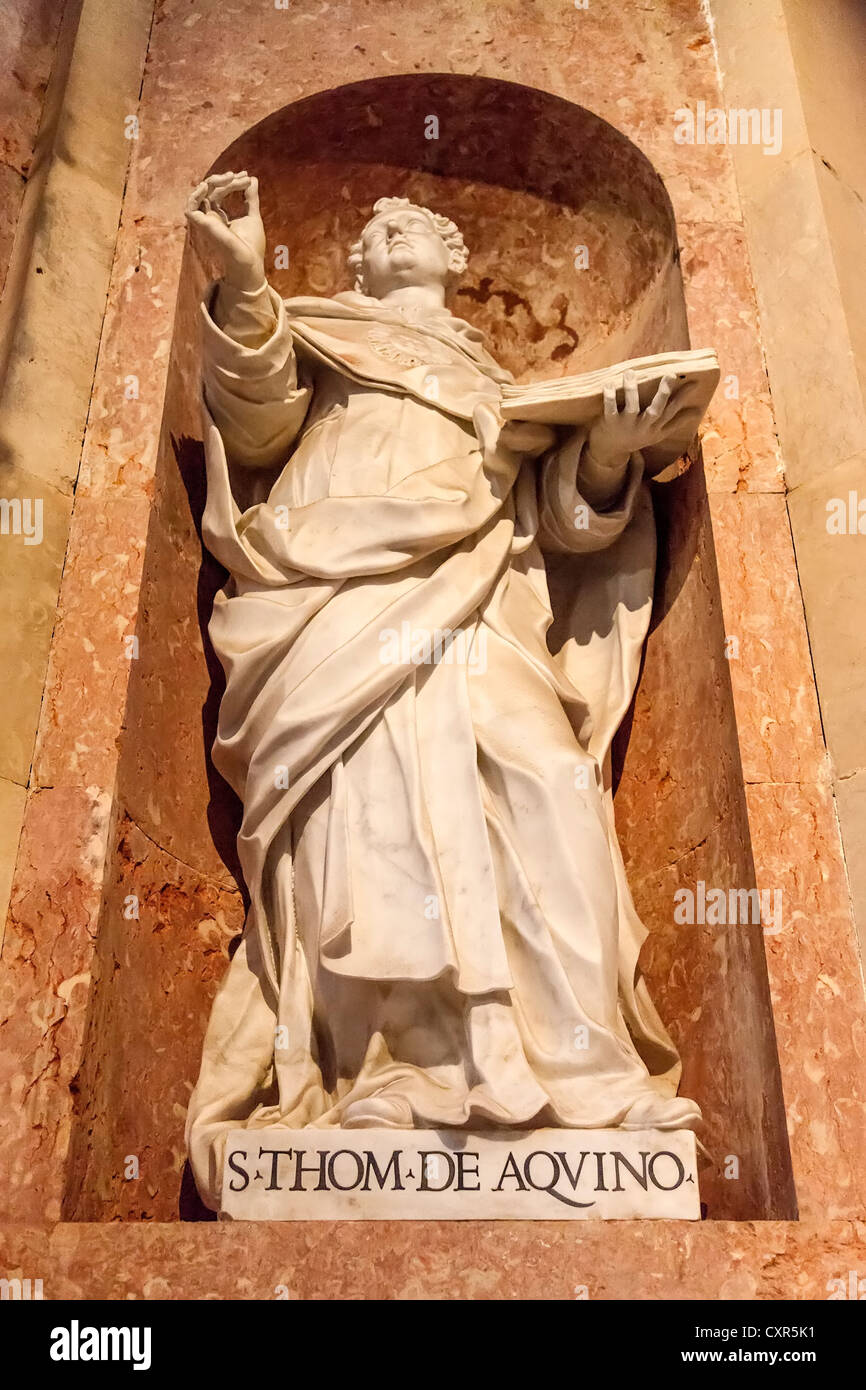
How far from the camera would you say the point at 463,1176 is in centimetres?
276

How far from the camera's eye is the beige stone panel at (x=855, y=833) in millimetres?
3186

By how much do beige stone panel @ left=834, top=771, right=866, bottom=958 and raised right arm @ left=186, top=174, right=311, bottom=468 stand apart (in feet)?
5.76

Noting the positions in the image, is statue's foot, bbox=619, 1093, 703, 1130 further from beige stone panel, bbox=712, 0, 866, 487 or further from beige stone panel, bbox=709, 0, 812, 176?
beige stone panel, bbox=709, 0, 812, 176

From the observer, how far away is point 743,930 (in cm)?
330

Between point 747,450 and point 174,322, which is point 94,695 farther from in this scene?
point 747,450

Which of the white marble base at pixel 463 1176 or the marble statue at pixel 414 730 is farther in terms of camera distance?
the marble statue at pixel 414 730

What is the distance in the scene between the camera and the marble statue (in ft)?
9.77

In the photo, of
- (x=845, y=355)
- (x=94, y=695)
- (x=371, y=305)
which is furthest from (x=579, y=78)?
(x=94, y=695)

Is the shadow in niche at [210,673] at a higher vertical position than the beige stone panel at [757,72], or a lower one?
lower

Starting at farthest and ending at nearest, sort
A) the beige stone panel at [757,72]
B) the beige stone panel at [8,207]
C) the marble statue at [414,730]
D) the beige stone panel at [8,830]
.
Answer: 1. the beige stone panel at [757,72]
2. the beige stone panel at [8,207]
3. the beige stone panel at [8,830]
4. the marble statue at [414,730]

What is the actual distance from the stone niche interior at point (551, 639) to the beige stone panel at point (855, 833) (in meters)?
0.22

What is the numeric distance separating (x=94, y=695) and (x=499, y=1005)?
4.06ft

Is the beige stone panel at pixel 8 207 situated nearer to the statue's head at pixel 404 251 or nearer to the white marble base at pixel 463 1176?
the statue's head at pixel 404 251

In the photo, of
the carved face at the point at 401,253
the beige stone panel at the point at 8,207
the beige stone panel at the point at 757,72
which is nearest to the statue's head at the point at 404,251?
the carved face at the point at 401,253
